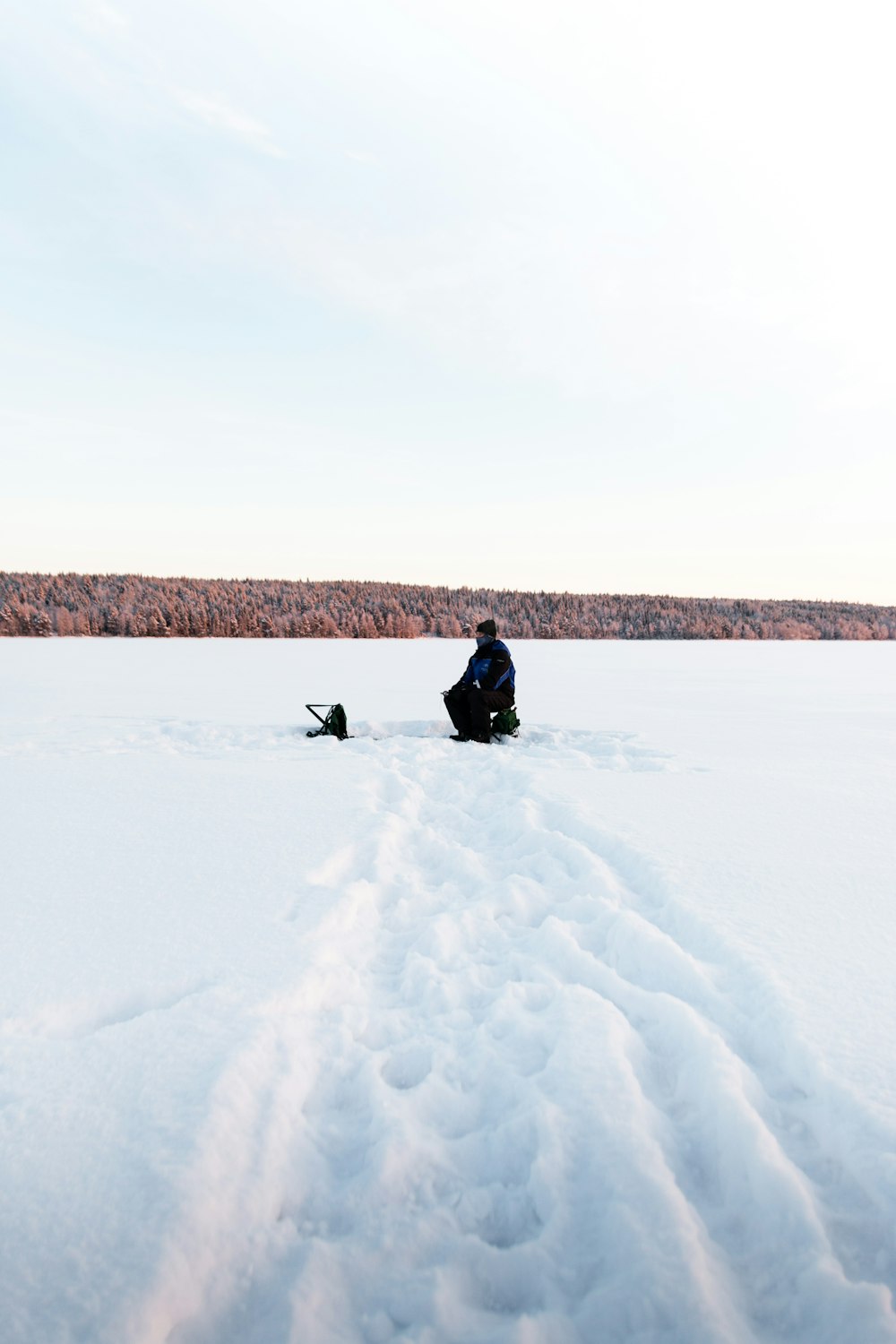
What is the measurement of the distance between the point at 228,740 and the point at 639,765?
462 cm

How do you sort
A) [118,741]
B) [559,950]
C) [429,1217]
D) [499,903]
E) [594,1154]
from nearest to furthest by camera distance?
1. [429,1217]
2. [594,1154]
3. [559,950]
4. [499,903]
5. [118,741]

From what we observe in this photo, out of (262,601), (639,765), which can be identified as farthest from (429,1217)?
(262,601)

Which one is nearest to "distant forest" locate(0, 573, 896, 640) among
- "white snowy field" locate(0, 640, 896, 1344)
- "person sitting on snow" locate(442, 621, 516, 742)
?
"person sitting on snow" locate(442, 621, 516, 742)

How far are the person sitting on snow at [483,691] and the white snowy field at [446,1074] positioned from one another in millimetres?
3419

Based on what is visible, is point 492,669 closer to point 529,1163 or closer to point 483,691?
point 483,691

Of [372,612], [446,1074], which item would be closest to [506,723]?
[446,1074]

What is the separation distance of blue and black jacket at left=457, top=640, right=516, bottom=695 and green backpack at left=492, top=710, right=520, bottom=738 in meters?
0.27

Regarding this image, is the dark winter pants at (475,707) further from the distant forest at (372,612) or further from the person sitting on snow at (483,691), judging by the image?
the distant forest at (372,612)

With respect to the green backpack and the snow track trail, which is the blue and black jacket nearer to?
the green backpack

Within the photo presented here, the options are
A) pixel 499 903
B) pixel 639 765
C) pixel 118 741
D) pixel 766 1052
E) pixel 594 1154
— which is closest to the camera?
pixel 594 1154

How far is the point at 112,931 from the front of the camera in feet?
10.0

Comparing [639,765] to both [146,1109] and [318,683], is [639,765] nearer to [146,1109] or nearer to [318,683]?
[146,1109]

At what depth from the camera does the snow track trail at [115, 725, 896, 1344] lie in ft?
4.84

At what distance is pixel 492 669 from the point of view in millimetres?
8695
